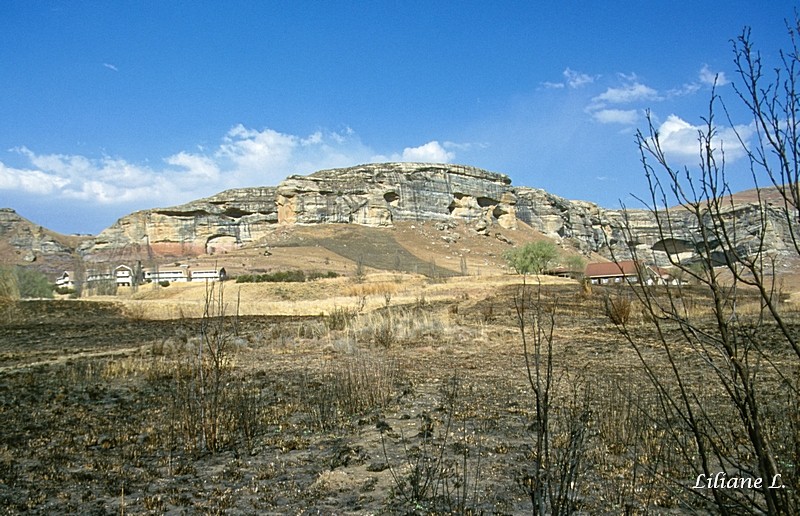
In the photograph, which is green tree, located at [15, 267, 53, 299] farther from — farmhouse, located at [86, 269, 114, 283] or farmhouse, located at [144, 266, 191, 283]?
farmhouse, located at [144, 266, 191, 283]

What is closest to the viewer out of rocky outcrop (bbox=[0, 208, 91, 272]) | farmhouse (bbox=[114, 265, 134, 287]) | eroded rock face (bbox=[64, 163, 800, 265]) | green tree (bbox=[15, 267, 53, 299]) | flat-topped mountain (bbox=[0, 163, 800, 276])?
green tree (bbox=[15, 267, 53, 299])

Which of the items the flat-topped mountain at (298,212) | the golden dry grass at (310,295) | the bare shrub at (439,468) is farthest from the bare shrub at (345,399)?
the flat-topped mountain at (298,212)

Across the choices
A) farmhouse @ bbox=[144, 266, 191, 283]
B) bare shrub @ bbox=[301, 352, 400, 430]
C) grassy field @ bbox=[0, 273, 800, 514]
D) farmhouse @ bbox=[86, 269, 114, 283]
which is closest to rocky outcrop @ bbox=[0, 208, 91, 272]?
farmhouse @ bbox=[86, 269, 114, 283]

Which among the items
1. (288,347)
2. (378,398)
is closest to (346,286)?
(288,347)

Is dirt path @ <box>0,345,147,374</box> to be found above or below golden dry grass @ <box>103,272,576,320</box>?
below

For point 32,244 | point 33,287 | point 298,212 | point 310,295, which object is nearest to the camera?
point 310,295

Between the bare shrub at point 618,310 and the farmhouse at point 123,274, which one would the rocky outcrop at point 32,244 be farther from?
the bare shrub at point 618,310

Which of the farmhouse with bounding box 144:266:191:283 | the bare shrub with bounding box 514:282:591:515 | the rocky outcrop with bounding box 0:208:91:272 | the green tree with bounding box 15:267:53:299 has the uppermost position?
the rocky outcrop with bounding box 0:208:91:272

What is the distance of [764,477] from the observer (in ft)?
6.40

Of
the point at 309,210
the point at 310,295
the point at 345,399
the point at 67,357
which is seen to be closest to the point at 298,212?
the point at 309,210

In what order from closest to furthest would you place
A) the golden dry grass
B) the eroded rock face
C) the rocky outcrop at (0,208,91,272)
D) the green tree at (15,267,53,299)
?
the golden dry grass < the green tree at (15,267,53,299) < the rocky outcrop at (0,208,91,272) < the eroded rock face

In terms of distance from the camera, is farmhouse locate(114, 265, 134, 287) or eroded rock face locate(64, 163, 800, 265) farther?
eroded rock face locate(64, 163, 800, 265)

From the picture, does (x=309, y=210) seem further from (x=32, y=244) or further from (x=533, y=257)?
(x=32, y=244)

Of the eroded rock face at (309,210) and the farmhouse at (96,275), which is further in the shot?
→ the eroded rock face at (309,210)
